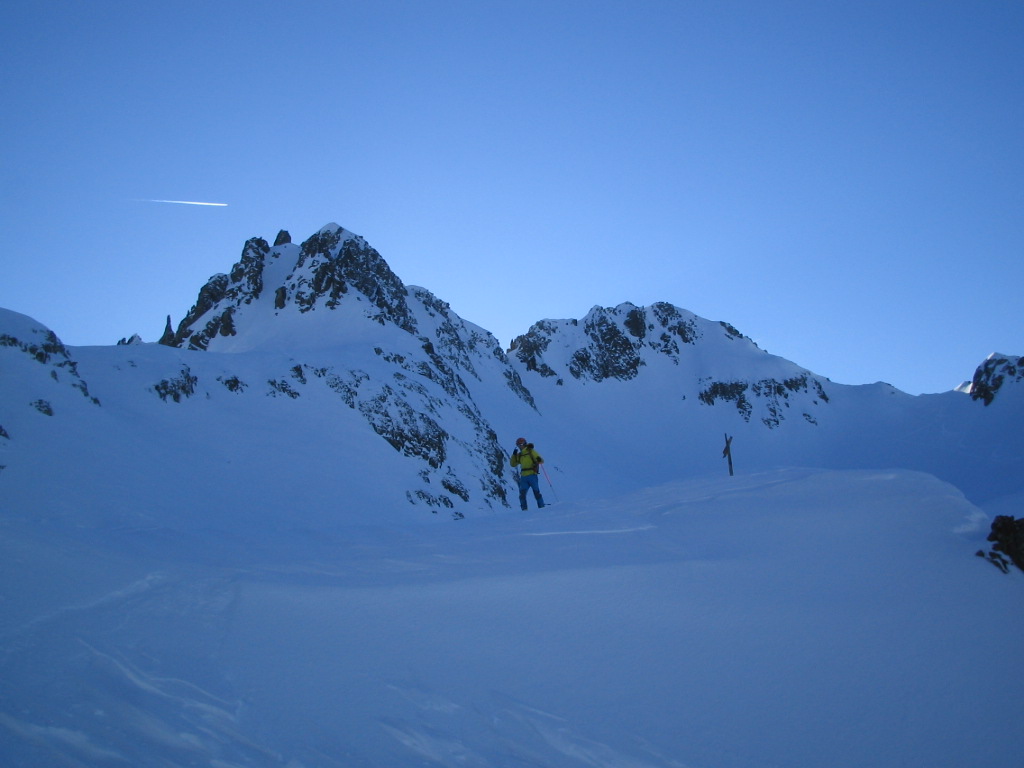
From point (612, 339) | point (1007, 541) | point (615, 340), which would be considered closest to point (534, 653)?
point (1007, 541)

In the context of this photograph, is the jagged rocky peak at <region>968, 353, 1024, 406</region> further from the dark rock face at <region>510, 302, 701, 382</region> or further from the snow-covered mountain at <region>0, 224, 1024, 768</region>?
the snow-covered mountain at <region>0, 224, 1024, 768</region>

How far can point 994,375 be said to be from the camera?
2795 inches

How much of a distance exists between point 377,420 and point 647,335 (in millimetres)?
59886

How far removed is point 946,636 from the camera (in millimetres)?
4863

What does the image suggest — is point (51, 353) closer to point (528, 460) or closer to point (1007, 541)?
point (528, 460)

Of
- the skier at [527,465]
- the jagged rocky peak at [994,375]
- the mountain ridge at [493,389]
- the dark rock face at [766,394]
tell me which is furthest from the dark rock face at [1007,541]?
the jagged rocky peak at [994,375]

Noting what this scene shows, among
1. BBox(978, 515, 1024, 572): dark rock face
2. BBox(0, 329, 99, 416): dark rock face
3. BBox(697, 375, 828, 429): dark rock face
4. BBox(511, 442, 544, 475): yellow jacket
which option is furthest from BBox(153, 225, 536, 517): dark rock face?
BBox(697, 375, 828, 429): dark rock face

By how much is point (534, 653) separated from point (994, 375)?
8845cm

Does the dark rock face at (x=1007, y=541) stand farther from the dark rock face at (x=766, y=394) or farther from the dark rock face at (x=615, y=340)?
the dark rock face at (x=766, y=394)

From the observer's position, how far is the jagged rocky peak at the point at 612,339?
241 ft

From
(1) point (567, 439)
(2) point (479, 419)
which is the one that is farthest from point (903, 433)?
(2) point (479, 419)

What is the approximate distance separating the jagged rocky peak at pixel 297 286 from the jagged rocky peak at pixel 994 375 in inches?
2755

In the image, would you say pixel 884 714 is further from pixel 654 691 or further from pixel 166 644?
pixel 166 644

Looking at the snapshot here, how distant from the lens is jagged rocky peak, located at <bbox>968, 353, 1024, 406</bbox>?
229ft
